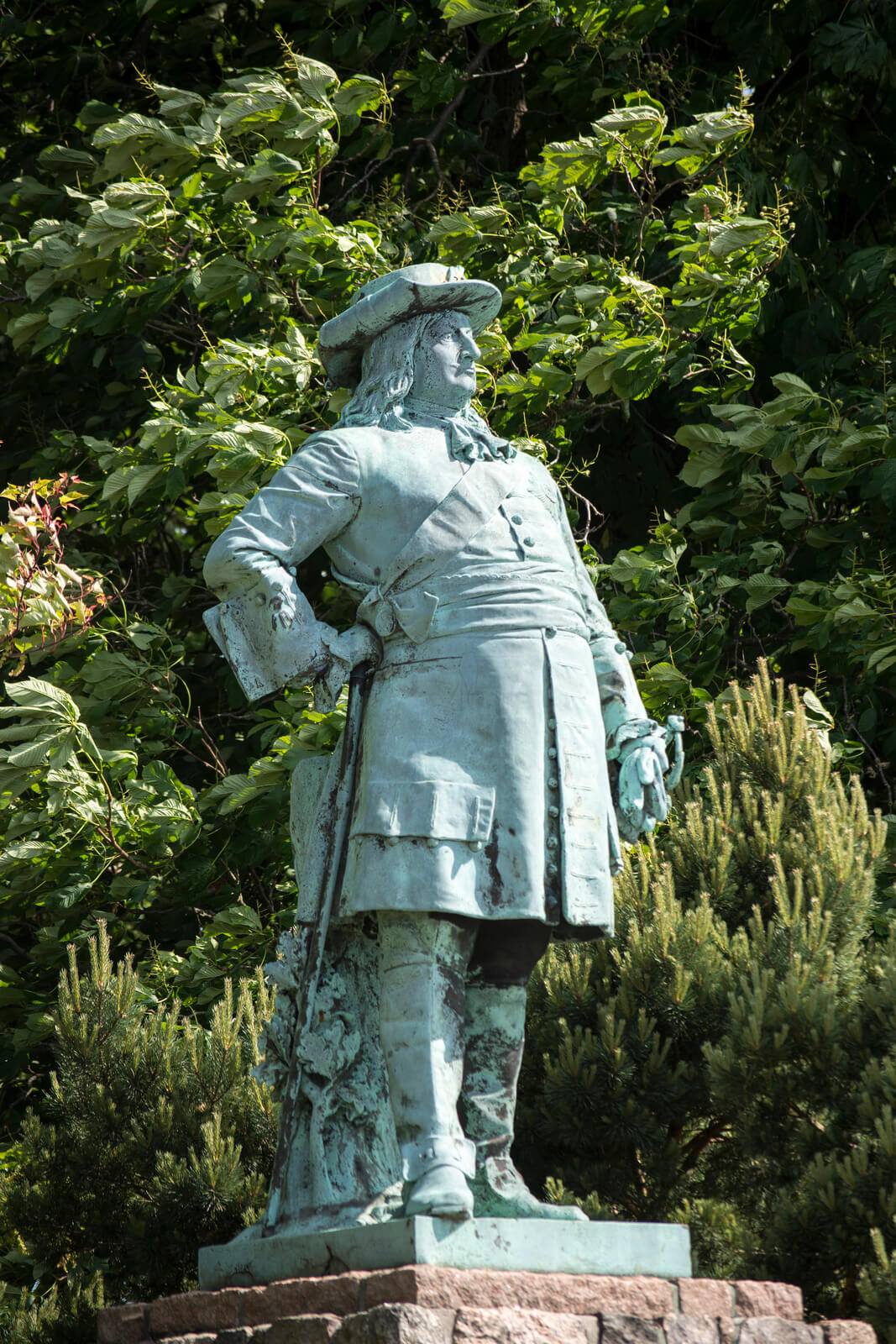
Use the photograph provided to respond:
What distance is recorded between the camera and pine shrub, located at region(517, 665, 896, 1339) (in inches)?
235

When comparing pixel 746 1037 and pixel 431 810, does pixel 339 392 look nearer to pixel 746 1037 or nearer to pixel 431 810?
pixel 746 1037

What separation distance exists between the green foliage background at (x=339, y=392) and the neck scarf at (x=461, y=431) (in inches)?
92.6

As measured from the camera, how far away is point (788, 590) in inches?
339

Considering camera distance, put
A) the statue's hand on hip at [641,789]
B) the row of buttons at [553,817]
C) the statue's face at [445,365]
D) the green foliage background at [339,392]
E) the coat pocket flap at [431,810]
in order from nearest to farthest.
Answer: the coat pocket flap at [431,810] → the row of buttons at [553,817] → the statue's hand on hip at [641,789] → the statue's face at [445,365] → the green foliage background at [339,392]

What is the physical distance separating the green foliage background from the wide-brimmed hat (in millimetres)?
2217

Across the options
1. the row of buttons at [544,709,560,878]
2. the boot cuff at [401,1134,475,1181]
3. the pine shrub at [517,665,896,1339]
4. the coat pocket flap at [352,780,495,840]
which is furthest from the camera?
the pine shrub at [517,665,896,1339]

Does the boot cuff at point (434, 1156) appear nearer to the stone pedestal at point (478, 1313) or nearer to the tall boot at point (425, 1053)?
the tall boot at point (425, 1053)

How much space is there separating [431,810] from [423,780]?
0.25ft

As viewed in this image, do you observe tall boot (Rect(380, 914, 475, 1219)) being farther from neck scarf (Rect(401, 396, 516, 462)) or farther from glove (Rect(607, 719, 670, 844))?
neck scarf (Rect(401, 396, 516, 462))

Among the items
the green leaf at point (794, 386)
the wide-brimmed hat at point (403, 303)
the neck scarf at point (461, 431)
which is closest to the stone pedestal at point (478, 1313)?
the neck scarf at point (461, 431)

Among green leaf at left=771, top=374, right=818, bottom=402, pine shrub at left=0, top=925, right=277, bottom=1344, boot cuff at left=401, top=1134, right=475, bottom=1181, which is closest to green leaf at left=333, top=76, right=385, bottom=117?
green leaf at left=771, top=374, right=818, bottom=402

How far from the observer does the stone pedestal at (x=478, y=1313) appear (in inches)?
149

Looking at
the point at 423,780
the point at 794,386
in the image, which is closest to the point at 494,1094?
the point at 423,780

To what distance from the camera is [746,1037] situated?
6.17 m
